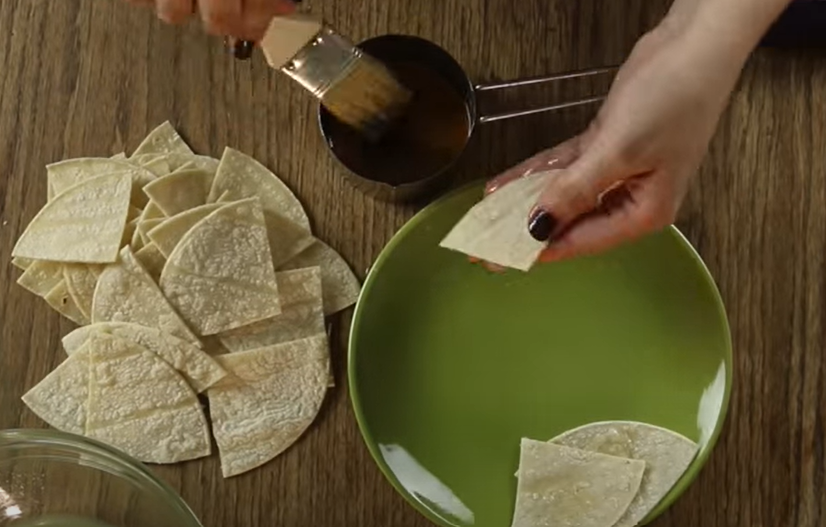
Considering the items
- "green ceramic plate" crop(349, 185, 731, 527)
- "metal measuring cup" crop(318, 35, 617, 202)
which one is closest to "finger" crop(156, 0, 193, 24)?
"metal measuring cup" crop(318, 35, 617, 202)

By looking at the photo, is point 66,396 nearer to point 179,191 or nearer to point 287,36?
point 179,191

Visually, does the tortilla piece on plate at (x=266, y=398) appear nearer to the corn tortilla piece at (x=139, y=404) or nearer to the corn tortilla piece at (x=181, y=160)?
the corn tortilla piece at (x=139, y=404)

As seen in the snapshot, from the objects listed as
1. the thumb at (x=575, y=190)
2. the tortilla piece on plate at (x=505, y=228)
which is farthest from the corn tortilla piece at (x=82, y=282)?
the thumb at (x=575, y=190)

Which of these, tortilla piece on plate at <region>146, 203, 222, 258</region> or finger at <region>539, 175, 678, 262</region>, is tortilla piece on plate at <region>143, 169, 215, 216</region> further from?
finger at <region>539, 175, 678, 262</region>

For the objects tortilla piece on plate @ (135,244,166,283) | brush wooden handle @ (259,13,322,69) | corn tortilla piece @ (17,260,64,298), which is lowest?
corn tortilla piece @ (17,260,64,298)

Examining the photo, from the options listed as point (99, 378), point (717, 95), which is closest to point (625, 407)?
point (717, 95)

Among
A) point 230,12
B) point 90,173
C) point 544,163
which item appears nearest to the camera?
point 230,12

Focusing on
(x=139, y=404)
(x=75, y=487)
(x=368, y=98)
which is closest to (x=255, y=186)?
(x=368, y=98)
